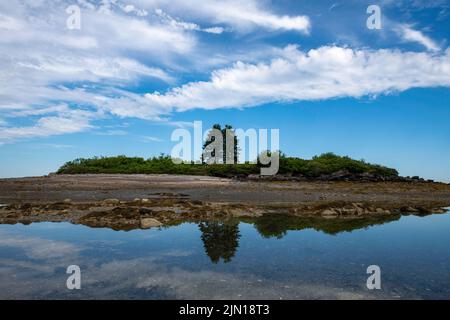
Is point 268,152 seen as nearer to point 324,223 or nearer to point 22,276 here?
point 324,223

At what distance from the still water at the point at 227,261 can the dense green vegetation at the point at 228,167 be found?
37.7 m

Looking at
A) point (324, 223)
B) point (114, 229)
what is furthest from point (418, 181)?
point (114, 229)

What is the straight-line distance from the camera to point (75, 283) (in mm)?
9406

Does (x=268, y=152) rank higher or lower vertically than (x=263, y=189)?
higher

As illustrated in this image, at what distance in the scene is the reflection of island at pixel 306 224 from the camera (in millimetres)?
17328

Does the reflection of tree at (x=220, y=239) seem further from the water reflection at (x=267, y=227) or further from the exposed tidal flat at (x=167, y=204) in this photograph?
the exposed tidal flat at (x=167, y=204)

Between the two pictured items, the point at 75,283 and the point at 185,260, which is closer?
the point at 75,283

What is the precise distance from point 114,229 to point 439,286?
1254 cm

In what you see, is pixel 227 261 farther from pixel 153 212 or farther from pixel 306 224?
pixel 153 212

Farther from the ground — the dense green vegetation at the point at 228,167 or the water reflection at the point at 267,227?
the dense green vegetation at the point at 228,167

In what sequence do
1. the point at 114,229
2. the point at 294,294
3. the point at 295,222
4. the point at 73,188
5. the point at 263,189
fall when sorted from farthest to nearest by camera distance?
the point at 263,189
the point at 73,188
the point at 295,222
the point at 114,229
the point at 294,294

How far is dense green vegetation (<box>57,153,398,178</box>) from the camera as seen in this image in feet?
184

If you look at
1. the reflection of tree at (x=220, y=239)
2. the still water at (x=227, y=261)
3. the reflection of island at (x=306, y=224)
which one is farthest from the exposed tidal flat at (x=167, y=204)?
the reflection of tree at (x=220, y=239)

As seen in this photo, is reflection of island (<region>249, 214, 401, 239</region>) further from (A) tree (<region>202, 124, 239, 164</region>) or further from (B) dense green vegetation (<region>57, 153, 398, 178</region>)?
(A) tree (<region>202, 124, 239, 164</region>)
